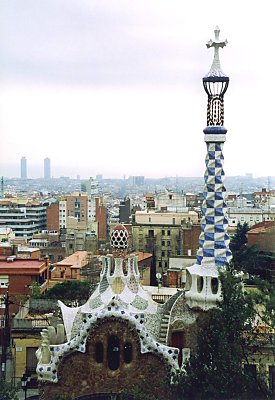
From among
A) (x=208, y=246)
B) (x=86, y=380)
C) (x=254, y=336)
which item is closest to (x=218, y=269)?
(x=208, y=246)

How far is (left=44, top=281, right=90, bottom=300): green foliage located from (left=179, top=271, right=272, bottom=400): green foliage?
14.0 ft

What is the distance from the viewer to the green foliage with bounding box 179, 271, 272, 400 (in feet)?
17.3

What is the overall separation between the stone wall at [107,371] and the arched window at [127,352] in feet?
0.06

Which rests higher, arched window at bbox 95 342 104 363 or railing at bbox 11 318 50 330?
arched window at bbox 95 342 104 363

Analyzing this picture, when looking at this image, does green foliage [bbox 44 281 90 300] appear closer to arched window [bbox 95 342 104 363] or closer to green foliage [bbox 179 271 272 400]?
arched window [bbox 95 342 104 363]

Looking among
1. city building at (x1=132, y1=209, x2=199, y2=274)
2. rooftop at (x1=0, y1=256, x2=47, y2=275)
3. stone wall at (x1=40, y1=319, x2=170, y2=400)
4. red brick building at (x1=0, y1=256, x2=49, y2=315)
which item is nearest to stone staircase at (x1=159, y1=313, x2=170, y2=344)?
stone wall at (x1=40, y1=319, x2=170, y2=400)

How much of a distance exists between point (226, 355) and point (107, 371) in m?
1.13

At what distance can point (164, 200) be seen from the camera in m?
33.1

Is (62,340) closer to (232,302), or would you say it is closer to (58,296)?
(232,302)

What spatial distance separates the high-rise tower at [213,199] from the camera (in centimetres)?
623

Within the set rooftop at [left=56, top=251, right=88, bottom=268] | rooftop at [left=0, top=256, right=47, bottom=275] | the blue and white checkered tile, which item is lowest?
rooftop at [left=56, top=251, right=88, bottom=268]

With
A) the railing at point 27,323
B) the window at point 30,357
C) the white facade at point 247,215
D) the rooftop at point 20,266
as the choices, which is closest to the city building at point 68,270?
the rooftop at point 20,266

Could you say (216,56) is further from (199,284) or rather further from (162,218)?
(162,218)

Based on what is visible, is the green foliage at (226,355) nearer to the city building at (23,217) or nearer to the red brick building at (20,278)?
the red brick building at (20,278)
